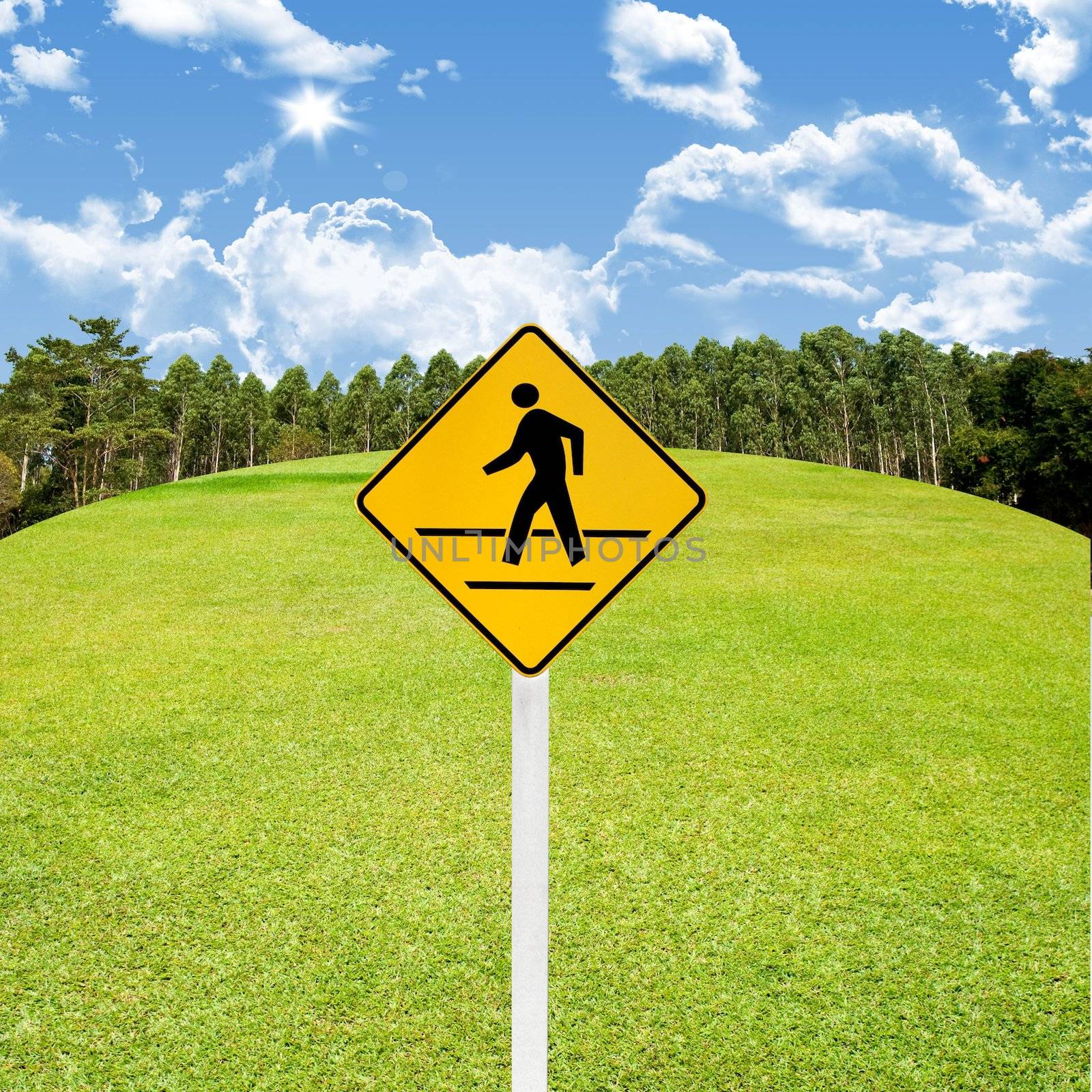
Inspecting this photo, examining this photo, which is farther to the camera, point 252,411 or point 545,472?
point 252,411

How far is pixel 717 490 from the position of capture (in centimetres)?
2491

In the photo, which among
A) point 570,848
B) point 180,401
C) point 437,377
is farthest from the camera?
point 180,401

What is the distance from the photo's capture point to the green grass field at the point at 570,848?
4246 mm

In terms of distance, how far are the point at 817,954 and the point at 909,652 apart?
21.9ft

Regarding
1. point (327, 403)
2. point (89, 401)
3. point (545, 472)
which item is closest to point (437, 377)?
point (327, 403)

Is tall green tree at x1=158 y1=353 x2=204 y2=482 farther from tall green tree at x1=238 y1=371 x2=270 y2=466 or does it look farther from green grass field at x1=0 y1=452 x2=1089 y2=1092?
green grass field at x1=0 y1=452 x2=1089 y2=1092

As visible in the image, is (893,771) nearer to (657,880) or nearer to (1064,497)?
(657,880)

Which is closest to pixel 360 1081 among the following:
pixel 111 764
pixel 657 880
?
pixel 657 880

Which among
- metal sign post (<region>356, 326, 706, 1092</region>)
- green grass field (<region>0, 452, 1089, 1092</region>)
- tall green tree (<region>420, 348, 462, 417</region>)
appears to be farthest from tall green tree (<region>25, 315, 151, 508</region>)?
metal sign post (<region>356, 326, 706, 1092</region>)

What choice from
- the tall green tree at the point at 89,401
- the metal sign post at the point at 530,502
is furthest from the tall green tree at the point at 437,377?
the metal sign post at the point at 530,502

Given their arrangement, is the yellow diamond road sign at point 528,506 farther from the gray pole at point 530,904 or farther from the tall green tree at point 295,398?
the tall green tree at point 295,398

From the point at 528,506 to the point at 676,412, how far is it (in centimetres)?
5405

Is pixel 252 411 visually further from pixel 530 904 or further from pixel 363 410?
pixel 530 904

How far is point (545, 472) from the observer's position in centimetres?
247
